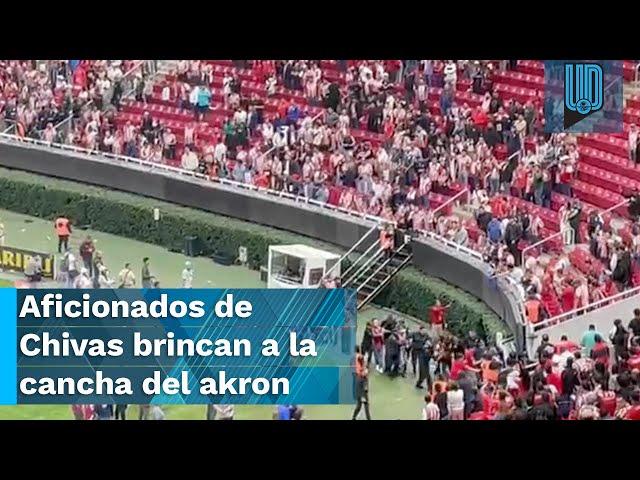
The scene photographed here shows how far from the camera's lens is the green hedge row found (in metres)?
23.7

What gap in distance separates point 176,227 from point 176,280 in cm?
285

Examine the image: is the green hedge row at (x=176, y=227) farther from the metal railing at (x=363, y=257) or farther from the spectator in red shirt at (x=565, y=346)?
the spectator in red shirt at (x=565, y=346)

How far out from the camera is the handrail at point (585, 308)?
22.4 metres

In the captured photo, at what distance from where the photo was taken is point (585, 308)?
2247 centimetres

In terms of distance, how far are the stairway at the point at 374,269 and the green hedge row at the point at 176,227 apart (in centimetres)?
9

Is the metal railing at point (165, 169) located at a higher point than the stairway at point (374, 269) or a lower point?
higher

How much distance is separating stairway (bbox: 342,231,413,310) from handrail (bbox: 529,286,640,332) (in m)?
1.78

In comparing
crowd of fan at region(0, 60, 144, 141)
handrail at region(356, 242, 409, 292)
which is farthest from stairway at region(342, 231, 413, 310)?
crowd of fan at region(0, 60, 144, 141)

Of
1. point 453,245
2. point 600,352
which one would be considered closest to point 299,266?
point 453,245

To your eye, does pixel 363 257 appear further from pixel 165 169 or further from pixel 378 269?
pixel 165 169

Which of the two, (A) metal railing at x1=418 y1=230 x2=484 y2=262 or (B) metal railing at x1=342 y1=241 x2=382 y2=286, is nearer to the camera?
(B) metal railing at x1=342 y1=241 x2=382 y2=286

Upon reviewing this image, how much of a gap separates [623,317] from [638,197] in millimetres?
1397
